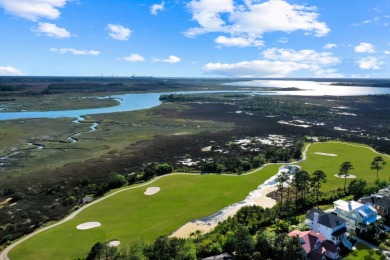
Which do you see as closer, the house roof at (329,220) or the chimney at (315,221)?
the house roof at (329,220)

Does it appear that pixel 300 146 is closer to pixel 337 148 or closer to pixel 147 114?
pixel 337 148

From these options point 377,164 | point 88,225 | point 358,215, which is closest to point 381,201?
point 358,215

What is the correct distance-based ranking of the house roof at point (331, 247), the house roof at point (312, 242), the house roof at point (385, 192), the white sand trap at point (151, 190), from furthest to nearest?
1. the white sand trap at point (151, 190)
2. the house roof at point (385, 192)
3. the house roof at point (331, 247)
4. the house roof at point (312, 242)

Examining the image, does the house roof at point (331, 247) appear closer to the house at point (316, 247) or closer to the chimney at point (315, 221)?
the house at point (316, 247)

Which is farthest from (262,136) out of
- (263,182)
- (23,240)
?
(23,240)

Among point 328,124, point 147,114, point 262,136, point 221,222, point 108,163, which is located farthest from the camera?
point 147,114

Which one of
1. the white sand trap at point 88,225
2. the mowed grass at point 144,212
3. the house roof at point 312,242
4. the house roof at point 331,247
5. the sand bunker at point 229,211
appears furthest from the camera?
the white sand trap at point 88,225

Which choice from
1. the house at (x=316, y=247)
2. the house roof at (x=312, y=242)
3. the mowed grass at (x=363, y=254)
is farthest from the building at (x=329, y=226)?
the house roof at (x=312, y=242)

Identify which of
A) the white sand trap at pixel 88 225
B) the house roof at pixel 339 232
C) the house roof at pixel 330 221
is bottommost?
the white sand trap at pixel 88 225

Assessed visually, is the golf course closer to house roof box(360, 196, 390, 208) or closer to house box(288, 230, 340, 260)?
house roof box(360, 196, 390, 208)
